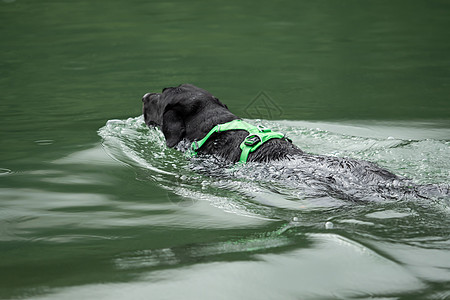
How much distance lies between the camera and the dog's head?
6.24 metres

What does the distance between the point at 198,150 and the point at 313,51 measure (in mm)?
6848

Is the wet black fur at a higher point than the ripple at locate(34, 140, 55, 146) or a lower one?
higher

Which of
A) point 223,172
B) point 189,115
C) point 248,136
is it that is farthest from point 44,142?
point 248,136

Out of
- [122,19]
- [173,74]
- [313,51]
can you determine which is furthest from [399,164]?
[122,19]

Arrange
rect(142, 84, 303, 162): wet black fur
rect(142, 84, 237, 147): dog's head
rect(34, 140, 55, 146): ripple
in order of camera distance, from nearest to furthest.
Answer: rect(142, 84, 303, 162): wet black fur
rect(142, 84, 237, 147): dog's head
rect(34, 140, 55, 146): ripple

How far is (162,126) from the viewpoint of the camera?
642 centimetres

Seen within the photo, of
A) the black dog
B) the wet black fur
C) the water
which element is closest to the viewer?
the water

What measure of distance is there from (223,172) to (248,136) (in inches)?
17.3

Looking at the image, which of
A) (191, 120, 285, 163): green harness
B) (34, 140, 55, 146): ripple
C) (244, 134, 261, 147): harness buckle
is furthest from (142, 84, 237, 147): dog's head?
(34, 140, 55, 146): ripple

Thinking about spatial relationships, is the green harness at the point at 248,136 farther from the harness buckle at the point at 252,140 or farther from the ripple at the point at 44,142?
the ripple at the point at 44,142

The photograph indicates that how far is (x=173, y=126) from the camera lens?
6344 millimetres

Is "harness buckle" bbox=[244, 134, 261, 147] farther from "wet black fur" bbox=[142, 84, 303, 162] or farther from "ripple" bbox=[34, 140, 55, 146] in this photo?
"ripple" bbox=[34, 140, 55, 146]

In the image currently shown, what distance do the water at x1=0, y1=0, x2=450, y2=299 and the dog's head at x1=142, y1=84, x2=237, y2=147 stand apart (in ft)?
0.95

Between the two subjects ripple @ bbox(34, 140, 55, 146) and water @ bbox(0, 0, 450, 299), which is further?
ripple @ bbox(34, 140, 55, 146)
